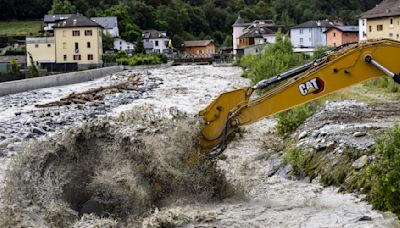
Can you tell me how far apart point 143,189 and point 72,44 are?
79798mm

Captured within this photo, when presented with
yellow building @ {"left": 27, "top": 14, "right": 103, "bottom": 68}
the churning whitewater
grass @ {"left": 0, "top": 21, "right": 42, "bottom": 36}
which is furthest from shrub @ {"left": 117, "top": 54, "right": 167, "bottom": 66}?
the churning whitewater

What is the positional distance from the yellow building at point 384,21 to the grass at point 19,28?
67.4 m

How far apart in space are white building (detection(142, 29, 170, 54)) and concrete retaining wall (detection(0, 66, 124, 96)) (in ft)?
164

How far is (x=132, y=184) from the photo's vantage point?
9.70 m

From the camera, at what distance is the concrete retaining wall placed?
39.7 meters

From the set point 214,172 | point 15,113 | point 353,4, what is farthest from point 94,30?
point 353,4

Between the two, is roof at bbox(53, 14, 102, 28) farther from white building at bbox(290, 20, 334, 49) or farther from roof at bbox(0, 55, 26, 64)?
white building at bbox(290, 20, 334, 49)

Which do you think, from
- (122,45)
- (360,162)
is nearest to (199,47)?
(122,45)

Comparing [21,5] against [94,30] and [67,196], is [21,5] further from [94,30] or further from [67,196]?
[67,196]

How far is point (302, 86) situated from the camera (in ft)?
33.3

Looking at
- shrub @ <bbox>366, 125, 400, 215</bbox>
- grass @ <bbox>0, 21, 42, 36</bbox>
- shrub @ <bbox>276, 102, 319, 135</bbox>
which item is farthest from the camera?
grass @ <bbox>0, 21, 42, 36</bbox>

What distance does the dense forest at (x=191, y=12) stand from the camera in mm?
131000

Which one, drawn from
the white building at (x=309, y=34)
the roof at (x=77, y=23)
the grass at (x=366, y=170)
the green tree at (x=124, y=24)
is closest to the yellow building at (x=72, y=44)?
the roof at (x=77, y=23)

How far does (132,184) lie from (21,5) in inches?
5153
